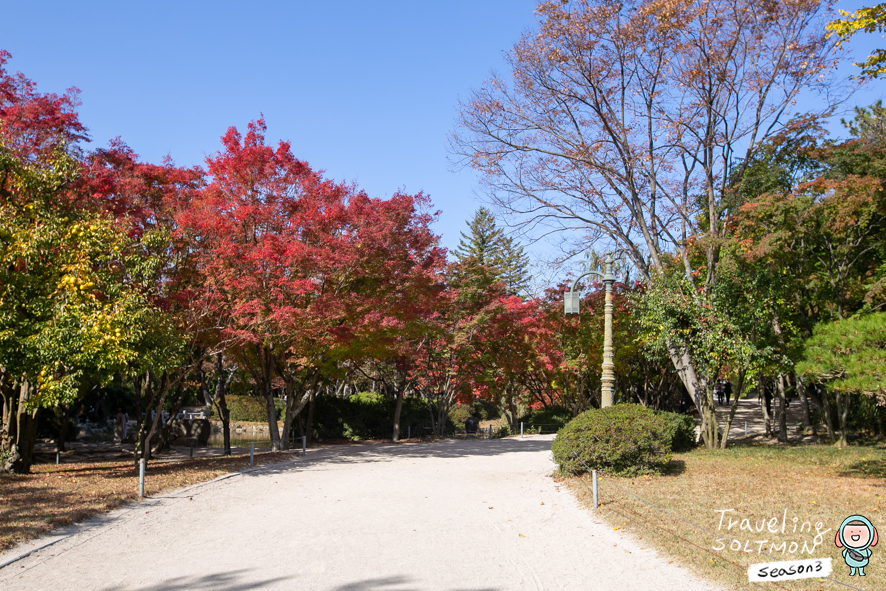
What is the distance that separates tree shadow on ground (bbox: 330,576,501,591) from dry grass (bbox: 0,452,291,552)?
4030 mm

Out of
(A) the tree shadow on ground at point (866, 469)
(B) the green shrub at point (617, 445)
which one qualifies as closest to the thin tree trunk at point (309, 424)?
(B) the green shrub at point (617, 445)

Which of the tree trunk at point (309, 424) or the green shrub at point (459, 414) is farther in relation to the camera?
the green shrub at point (459, 414)

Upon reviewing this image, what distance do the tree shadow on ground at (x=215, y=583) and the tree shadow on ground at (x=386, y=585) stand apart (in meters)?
0.54

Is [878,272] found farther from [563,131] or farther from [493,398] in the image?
[493,398]

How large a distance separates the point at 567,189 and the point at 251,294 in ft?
32.8

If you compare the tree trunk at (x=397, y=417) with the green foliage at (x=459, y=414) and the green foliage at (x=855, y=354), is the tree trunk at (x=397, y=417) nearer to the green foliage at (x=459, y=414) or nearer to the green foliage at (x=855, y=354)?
the green foliage at (x=459, y=414)

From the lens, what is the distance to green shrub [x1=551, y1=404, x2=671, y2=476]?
1106 cm

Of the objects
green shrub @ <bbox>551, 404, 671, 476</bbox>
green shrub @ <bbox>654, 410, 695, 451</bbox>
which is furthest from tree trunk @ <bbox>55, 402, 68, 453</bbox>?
green shrub @ <bbox>654, 410, 695, 451</bbox>

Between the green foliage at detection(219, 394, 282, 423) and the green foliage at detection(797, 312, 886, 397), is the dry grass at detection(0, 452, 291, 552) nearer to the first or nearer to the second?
the green foliage at detection(797, 312, 886, 397)

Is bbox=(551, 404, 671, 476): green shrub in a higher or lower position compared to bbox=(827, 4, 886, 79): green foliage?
lower

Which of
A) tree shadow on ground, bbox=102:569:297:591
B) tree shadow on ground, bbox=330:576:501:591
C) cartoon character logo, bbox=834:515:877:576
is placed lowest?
tree shadow on ground, bbox=102:569:297:591

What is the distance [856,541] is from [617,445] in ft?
Result: 16.3

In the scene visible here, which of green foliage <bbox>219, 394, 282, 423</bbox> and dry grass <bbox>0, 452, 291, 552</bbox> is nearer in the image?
dry grass <bbox>0, 452, 291, 552</bbox>

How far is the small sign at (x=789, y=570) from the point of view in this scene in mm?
5192
